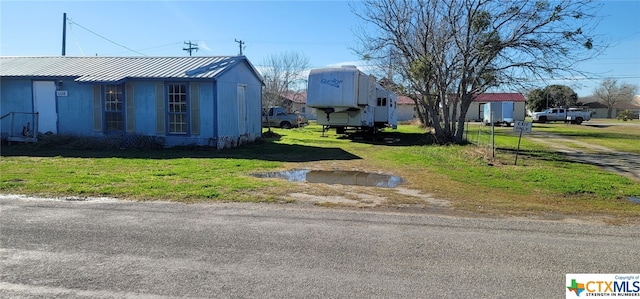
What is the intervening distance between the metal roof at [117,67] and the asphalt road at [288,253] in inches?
387

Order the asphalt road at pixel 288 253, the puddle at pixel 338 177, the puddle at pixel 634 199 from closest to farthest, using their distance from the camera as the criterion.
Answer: the asphalt road at pixel 288 253 → the puddle at pixel 634 199 → the puddle at pixel 338 177

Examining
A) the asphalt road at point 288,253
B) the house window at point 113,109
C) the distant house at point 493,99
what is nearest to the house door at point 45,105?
the house window at point 113,109

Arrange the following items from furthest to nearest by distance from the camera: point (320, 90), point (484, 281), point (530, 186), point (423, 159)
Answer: point (320, 90), point (423, 159), point (530, 186), point (484, 281)

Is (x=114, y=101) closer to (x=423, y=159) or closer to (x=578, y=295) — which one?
(x=423, y=159)

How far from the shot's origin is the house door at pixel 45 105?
16734 mm

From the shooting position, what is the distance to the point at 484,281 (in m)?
4.00

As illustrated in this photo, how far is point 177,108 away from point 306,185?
28.7 feet

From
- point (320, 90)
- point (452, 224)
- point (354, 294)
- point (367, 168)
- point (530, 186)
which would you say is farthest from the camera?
point (320, 90)

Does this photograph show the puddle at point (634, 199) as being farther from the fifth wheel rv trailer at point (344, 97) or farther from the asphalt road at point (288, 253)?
the fifth wheel rv trailer at point (344, 97)

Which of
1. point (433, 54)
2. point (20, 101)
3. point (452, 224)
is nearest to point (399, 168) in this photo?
point (452, 224)

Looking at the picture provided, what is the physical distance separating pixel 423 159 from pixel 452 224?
845 cm

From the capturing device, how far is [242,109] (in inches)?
716

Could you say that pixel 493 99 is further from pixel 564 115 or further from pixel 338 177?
pixel 338 177

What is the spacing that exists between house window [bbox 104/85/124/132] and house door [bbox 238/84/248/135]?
4405 mm
